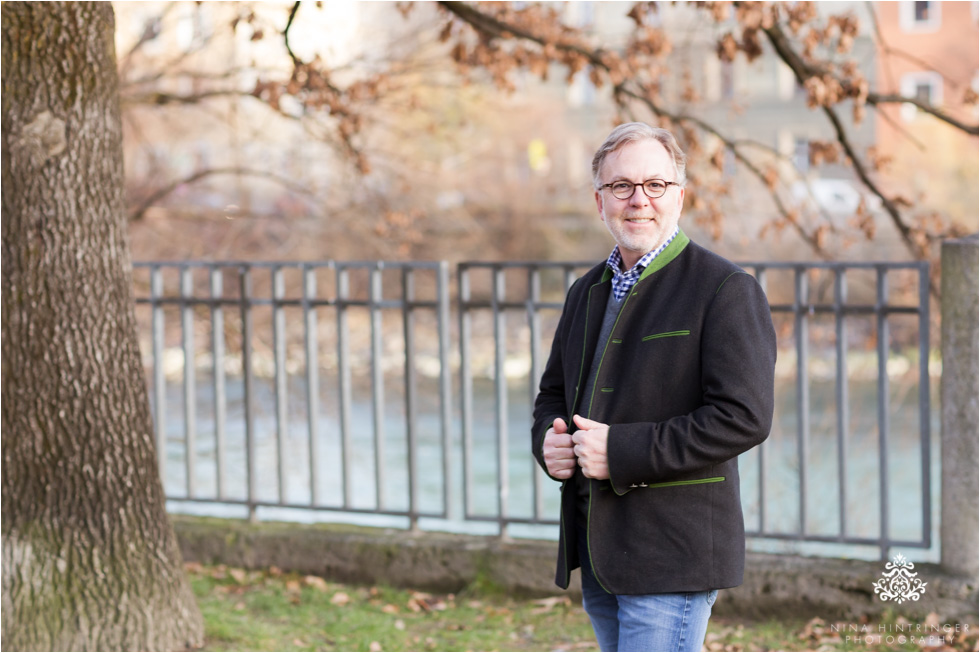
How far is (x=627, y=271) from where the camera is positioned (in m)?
2.46

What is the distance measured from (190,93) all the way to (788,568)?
637 centimetres

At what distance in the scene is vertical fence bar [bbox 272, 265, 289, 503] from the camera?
5.37 m

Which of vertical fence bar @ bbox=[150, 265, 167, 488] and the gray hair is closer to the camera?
the gray hair

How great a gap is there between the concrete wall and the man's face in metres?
2.69

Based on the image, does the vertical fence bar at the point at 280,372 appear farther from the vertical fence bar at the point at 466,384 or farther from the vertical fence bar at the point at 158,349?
the vertical fence bar at the point at 466,384

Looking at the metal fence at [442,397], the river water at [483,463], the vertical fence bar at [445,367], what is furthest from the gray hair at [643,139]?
the river water at [483,463]

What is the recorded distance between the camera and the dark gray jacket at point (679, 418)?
2.23m

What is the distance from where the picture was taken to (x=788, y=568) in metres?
4.59

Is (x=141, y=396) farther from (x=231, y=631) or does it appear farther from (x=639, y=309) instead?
(x=639, y=309)

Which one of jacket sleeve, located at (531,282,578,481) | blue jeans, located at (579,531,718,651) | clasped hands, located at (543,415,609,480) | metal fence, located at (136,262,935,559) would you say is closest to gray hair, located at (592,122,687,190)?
jacket sleeve, located at (531,282,578,481)

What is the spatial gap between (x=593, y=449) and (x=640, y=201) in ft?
1.85

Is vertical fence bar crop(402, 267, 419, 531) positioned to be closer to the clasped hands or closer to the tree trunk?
the tree trunk

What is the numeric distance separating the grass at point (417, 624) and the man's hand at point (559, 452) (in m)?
2.12

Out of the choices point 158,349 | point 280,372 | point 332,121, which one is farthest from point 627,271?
point 332,121
